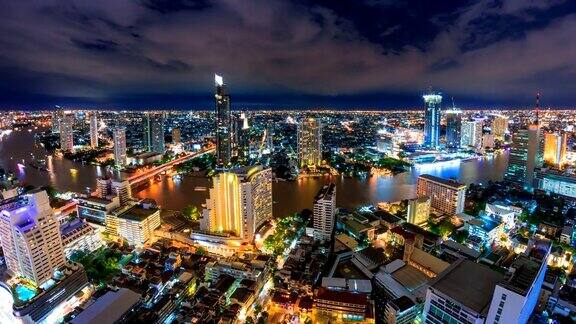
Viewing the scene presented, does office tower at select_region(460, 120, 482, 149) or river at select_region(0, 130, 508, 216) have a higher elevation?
office tower at select_region(460, 120, 482, 149)

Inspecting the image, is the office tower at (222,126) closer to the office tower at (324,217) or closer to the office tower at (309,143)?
the office tower at (309,143)

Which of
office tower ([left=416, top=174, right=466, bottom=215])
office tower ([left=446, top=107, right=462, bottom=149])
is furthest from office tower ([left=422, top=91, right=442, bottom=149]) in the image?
office tower ([left=416, top=174, right=466, bottom=215])

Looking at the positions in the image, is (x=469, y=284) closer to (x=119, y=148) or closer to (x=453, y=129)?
(x=119, y=148)

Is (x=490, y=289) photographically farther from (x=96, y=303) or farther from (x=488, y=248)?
(x=96, y=303)

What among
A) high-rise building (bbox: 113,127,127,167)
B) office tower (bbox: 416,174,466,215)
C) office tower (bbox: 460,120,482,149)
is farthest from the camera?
office tower (bbox: 460,120,482,149)

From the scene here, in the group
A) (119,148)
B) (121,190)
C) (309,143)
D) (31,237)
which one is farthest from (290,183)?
(31,237)

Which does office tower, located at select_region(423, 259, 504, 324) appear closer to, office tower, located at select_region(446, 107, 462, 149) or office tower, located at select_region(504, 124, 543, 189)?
office tower, located at select_region(504, 124, 543, 189)
